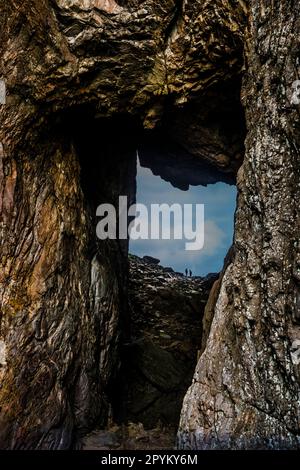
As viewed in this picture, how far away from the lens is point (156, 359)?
45.9ft

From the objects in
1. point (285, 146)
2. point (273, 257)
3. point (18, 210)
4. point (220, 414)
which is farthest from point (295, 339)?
point (18, 210)

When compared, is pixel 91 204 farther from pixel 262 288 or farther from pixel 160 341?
pixel 160 341

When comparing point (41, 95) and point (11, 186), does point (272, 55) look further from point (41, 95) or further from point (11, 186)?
point (11, 186)

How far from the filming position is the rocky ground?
34.1ft

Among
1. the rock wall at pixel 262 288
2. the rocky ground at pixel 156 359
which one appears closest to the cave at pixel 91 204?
the rock wall at pixel 262 288

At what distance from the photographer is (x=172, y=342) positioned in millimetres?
15672

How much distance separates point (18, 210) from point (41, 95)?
8.43 feet

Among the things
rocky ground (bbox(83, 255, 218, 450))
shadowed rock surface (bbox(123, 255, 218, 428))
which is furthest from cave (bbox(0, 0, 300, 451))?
shadowed rock surface (bbox(123, 255, 218, 428))

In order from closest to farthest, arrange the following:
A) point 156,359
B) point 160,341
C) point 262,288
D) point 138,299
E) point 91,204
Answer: point 262,288, point 91,204, point 156,359, point 160,341, point 138,299

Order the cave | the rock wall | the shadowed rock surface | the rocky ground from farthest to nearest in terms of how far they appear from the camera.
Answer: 1. the shadowed rock surface
2. the rocky ground
3. the cave
4. the rock wall

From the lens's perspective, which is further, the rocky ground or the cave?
the rocky ground

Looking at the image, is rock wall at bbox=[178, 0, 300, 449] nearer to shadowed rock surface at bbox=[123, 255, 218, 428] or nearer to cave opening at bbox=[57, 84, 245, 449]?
cave opening at bbox=[57, 84, 245, 449]

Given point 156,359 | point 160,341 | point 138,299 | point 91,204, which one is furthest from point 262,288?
point 138,299

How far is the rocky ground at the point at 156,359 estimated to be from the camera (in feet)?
34.1
